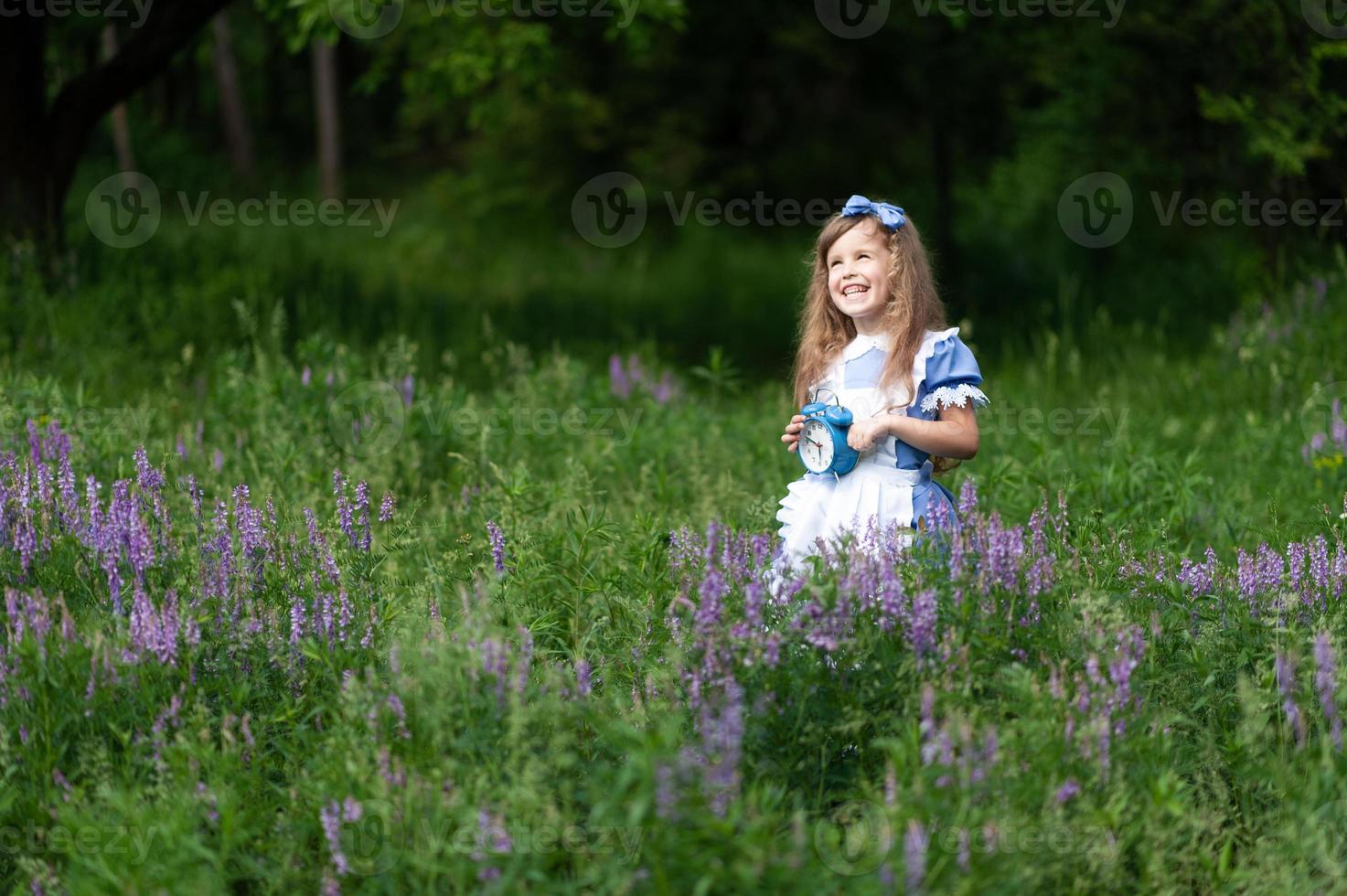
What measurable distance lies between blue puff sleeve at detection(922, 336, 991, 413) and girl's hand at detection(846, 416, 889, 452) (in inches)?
8.0

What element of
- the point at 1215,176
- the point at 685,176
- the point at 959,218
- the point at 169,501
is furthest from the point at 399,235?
the point at 169,501

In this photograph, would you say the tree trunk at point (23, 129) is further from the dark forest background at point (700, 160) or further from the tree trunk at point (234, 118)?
the tree trunk at point (234, 118)

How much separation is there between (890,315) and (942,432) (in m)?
0.47

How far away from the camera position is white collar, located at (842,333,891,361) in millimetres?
4207

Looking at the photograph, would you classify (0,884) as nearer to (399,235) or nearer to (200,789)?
(200,789)

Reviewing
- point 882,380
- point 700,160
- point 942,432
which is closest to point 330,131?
point 700,160

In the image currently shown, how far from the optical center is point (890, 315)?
4.21 metres

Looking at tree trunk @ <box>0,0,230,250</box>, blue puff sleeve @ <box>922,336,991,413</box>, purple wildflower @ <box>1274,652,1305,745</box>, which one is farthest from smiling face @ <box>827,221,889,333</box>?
tree trunk @ <box>0,0,230,250</box>

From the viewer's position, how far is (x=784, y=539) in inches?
163

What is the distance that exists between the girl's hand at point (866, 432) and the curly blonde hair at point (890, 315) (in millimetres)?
234

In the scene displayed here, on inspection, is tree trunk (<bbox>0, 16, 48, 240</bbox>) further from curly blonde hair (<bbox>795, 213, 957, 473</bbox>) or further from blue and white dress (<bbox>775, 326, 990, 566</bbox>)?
blue and white dress (<bbox>775, 326, 990, 566</bbox>)

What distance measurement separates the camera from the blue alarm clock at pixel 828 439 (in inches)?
157

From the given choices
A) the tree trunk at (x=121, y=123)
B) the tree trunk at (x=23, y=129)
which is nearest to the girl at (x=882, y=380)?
the tree trunk at (x=23, y=129)

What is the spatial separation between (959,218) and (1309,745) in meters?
12.6
